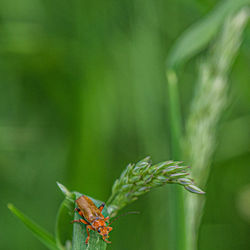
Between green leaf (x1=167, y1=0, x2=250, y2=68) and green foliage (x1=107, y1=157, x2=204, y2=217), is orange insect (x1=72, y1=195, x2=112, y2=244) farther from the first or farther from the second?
green leaf (x1=167, y1=0, x2=250, y2=68)

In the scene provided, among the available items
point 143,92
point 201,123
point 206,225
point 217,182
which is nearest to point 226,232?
point 206,225

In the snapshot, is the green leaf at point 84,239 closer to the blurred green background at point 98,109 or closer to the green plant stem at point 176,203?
the green plant stem at point 176,203

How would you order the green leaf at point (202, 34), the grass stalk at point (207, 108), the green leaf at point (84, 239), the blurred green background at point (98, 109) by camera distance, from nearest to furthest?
1. the green leaf at point (84, 239)
2. the grass stalk at point (207, 108)
3. the green leaf at point (202, 34)
4. the blurred green background at point (98, 109)

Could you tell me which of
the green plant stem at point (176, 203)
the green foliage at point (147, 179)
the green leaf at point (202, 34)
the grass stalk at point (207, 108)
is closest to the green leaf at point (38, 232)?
the green foliage at point (147, 179)

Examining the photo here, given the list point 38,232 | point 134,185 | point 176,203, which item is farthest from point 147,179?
point 38,232

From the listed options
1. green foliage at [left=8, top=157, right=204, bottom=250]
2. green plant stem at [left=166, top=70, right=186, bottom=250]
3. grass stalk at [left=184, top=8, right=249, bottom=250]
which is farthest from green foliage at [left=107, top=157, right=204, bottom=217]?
grass stalk at [left=184, top=8, right=249, bottom=250]

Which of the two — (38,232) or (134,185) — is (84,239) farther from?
(38,232)
